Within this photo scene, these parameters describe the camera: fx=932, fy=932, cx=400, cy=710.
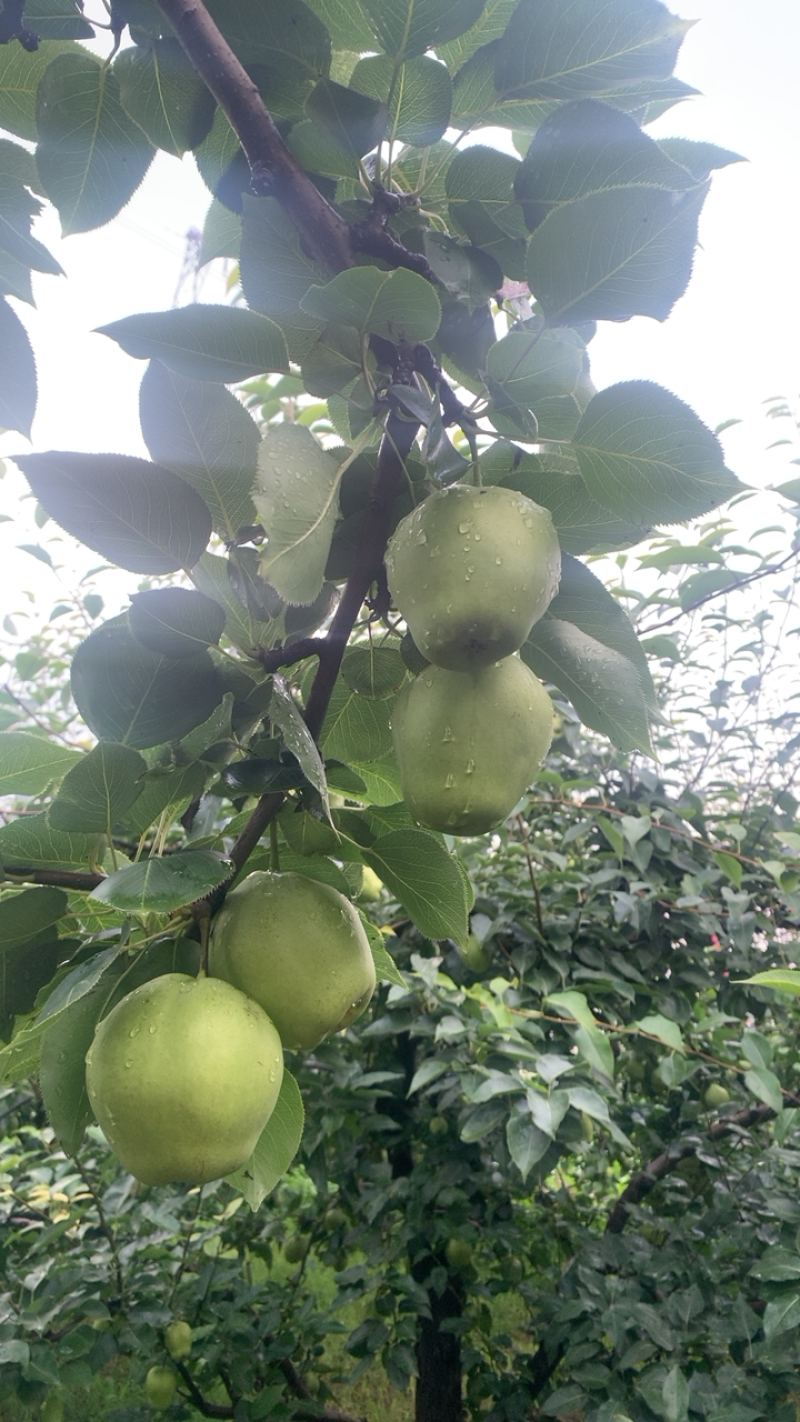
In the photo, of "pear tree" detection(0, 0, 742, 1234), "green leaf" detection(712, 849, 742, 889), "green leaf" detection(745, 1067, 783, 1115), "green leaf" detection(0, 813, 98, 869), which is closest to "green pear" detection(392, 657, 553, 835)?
"pear tree" detection(0, 0, 742, 1234)

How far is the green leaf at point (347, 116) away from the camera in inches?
19.8

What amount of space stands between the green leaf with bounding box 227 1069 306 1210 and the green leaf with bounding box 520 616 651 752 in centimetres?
29

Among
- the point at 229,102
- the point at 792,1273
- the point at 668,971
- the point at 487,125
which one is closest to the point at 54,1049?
the point at 229,102

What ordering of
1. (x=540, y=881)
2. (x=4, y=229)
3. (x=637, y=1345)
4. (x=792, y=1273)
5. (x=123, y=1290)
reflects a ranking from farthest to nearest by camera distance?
(x=540, y=881), (x=123, y=1290), (x=637, y=1345), (x=792, y=1273), (x=4, y=229)

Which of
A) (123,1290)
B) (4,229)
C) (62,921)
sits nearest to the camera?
(62,921)

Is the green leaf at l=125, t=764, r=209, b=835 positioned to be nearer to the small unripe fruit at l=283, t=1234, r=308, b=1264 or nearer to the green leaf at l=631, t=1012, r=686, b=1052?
the green leaf at l=631, t=1012, r=686, b=1052

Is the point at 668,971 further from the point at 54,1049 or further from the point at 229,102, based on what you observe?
the point at 229,102

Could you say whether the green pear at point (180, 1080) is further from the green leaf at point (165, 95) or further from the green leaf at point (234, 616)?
the green leaf at point (165, 95)

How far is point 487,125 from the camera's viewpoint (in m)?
0.60

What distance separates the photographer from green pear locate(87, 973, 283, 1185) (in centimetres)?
45

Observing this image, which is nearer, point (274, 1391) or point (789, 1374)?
point (789, 1374)

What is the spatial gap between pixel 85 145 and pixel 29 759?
0.43 metres

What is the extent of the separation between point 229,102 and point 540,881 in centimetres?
146

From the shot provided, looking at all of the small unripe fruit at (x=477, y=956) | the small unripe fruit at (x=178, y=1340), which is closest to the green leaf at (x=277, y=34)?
the small unripe fruit at (x=477, y=956)
